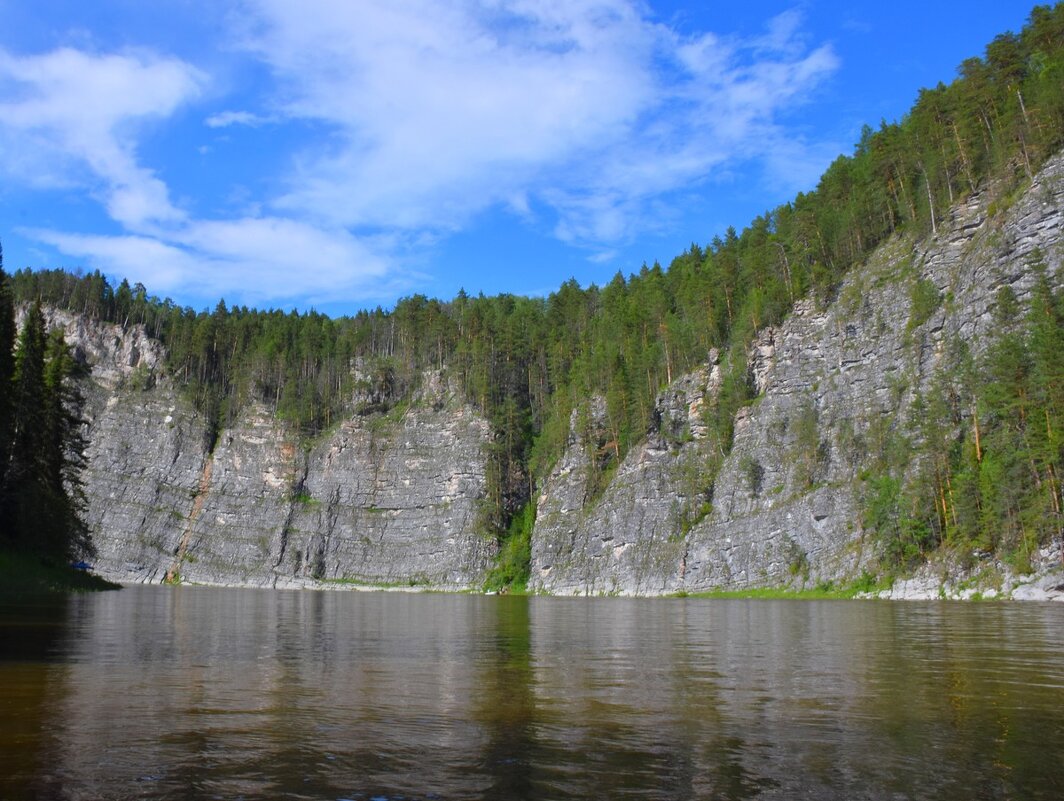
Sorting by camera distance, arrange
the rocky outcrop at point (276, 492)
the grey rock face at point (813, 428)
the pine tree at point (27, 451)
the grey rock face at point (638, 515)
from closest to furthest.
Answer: the pine tree at point (27, 451), the grey rock face at point (813, 428), the grey rock face at point (638, 515), the rocky outcrop at point (276, 492)

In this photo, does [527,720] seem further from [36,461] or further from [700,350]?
[700,350]

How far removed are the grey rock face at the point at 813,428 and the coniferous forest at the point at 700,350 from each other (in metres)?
2.94

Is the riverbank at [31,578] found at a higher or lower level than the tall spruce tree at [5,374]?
lower

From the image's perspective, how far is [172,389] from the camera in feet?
502

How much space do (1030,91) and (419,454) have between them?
9966 centimetres

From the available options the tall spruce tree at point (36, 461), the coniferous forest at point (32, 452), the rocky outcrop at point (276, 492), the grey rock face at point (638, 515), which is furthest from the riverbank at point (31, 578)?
the rocky outcrop at point (276, 492)

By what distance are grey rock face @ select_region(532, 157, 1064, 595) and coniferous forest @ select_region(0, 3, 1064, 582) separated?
2940 mm

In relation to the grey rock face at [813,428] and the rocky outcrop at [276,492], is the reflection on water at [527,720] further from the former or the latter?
the rocky outcrop at [276,492]

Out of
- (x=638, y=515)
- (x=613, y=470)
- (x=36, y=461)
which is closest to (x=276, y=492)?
(x=613, y=470)

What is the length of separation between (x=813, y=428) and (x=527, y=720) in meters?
75.4

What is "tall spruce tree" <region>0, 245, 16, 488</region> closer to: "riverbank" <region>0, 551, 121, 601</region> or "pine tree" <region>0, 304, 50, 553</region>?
"pine tree" <region>0, 304, 50, 553</region>

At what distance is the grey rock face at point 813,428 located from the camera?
226ft

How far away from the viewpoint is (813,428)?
81500mm

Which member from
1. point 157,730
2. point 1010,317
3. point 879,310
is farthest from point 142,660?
point 879,310
